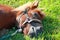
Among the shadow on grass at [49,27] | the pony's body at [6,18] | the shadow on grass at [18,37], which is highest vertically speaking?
the pony's body at [6,18]

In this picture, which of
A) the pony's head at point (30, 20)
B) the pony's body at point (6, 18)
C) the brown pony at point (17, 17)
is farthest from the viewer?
the pony's body at point (6, 18)

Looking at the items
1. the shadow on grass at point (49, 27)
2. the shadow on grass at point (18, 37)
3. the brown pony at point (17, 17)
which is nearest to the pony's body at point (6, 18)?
the brown pony at point (17, 17)

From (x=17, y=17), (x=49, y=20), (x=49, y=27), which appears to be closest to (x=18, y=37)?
(x=17, y=17)

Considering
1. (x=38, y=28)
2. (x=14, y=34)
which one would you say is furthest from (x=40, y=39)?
(x=14, y=34)

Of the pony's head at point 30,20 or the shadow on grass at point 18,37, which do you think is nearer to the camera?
the pony's head at point 30,20

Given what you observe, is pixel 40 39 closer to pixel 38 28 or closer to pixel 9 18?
pixel 38 28

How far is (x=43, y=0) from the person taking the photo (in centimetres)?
686

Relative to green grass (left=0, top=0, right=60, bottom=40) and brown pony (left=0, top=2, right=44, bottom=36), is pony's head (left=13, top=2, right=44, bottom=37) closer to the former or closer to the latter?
brown pony (left=0, top=2, right=44, bottom=36)

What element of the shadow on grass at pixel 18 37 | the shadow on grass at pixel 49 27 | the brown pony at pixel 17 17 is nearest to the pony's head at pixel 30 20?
the brown pony at pixel 17 17

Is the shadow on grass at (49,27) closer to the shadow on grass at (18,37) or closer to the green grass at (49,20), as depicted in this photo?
the green grass at (49,20)

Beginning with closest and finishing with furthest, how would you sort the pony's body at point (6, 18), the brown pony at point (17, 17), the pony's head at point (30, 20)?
the pony's head at point (30, 20) < the brown pony at point (17, 17) < the pony's body at point (6, 18)

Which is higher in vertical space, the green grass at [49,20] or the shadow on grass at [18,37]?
the green grass at [49,20]

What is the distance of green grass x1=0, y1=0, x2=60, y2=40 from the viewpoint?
516 cm

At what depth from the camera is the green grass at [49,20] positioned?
203 inches
